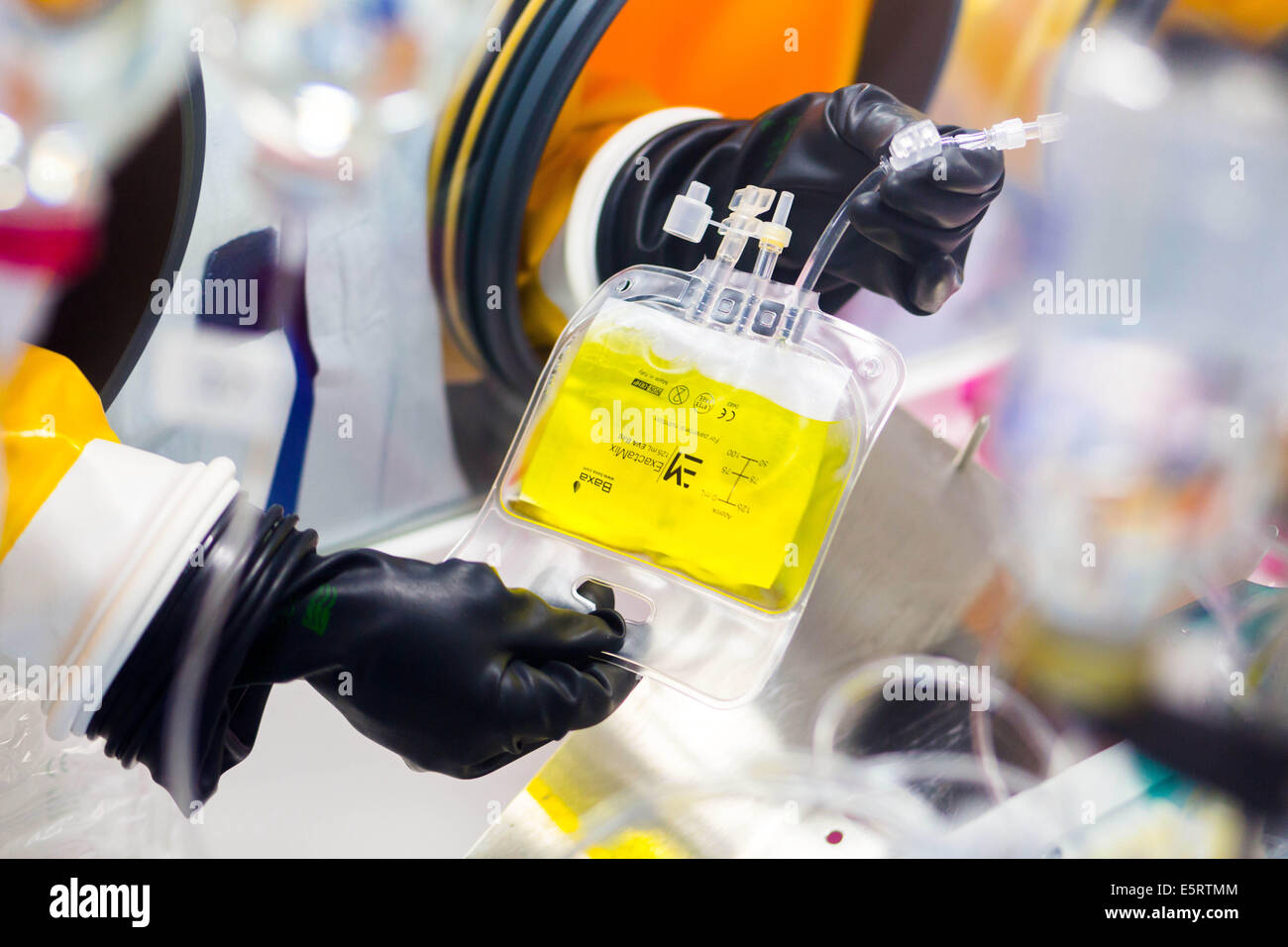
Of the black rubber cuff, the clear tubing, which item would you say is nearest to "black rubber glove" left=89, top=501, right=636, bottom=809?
the black rubber cuff

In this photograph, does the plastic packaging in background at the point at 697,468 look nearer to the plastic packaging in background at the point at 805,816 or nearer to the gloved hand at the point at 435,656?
the gloved hand at the point at 435,656

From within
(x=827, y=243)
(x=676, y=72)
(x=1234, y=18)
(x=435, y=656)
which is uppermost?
(x=1234, y=18)

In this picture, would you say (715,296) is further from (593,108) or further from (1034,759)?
(1034,759)

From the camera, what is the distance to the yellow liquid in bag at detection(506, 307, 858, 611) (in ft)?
2.02

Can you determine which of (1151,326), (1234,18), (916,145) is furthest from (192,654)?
(1234,18)

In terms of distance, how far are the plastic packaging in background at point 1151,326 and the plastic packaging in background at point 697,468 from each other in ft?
A: 1.35

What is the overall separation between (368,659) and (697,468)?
0.26m

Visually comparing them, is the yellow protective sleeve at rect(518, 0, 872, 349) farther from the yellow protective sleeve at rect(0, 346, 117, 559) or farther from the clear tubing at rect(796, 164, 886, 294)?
the yellow protective sleeve at rect(0, 346, 117, 559)

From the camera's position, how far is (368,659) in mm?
558

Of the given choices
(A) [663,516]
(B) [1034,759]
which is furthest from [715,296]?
(B) [1034,759]

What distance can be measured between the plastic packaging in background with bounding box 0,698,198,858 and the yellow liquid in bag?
0.42 m

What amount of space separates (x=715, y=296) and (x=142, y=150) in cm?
45

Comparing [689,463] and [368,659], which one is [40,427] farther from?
[689,463]

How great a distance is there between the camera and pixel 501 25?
70 centimetres
